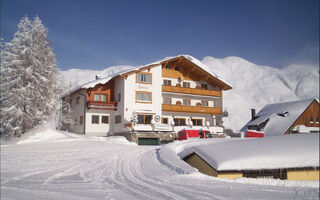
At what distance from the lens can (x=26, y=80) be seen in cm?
2653

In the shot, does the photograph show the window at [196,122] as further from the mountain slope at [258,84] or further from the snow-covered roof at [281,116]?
the mountain slope at [258,84]

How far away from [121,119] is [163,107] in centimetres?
526

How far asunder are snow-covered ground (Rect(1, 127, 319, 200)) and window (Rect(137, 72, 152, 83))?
15.4 m

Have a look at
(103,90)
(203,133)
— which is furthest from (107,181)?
(103,90)

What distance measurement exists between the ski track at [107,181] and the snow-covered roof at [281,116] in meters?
27.1

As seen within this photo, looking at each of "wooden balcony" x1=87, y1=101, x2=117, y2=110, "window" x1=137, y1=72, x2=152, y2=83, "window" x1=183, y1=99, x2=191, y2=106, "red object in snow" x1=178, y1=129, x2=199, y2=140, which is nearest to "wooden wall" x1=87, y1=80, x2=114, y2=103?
A: "wooden balcony" x1=87, y1=101, x2=117, y2=110

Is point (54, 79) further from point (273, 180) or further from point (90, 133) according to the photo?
point (273, 180)

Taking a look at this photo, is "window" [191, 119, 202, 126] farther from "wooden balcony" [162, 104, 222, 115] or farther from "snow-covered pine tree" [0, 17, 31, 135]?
"snow-covered pine tree" [0, 17, 31, 135]

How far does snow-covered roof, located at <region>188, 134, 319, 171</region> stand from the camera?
6777 mm

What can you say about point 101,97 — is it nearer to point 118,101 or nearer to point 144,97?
point 118,101

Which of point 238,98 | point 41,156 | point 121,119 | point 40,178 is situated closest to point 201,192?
point 40,178

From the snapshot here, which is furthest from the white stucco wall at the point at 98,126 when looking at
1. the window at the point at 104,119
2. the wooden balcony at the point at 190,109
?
the wooden balcony at the point at 190,109

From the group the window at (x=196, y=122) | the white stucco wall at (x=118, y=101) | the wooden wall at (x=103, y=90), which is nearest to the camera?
the white stucco wall at (x=118, y=101)

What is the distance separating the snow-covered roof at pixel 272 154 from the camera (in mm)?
6777
